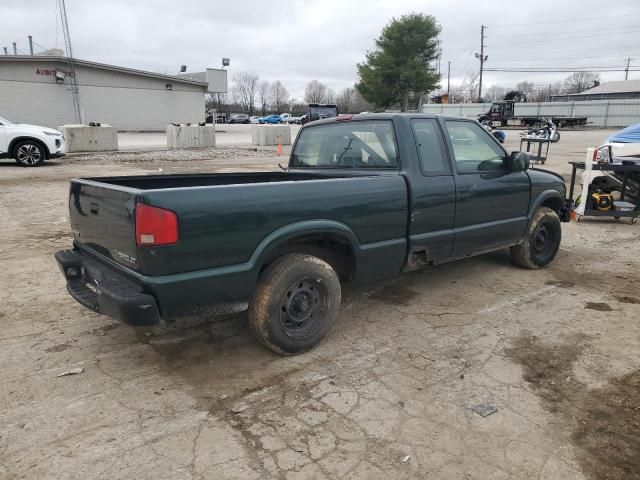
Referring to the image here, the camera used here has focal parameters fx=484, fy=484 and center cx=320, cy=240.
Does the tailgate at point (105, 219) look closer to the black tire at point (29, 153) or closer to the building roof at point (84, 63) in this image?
the black tire at point (29, 153)

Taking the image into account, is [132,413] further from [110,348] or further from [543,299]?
[543,299]

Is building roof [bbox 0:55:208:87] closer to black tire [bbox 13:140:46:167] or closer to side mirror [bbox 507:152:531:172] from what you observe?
black tire [bbox 13:140:46:167]

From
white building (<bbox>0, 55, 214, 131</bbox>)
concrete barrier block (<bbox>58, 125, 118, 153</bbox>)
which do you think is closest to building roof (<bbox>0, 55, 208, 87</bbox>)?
white building (<bbox>0, 55, 214, 131</bbox>)

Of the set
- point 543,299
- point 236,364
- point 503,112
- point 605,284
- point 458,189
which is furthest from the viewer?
point 503,112

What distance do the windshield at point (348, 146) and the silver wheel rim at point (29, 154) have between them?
40.9ft

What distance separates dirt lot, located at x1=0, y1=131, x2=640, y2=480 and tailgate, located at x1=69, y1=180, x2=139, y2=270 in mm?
809

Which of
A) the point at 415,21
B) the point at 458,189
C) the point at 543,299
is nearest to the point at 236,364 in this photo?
the point at 458,189

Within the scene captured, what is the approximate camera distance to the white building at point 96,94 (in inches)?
1157

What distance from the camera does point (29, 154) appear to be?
14.5 m

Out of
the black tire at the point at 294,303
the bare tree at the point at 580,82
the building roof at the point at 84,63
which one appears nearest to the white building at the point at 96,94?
the building roof at the point at 84,63

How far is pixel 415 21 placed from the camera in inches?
1930

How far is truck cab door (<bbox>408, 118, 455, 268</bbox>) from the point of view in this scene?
4.10m

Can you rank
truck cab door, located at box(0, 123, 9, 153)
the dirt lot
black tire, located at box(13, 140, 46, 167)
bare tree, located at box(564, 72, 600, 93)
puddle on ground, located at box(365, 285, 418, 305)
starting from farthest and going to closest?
bare tree, located at box(564, 72, 600, 93) → black tire, located at box(13, 140, 46, 167) → truck cab door, located at box(0, 123, 9, 153) → puddle on ground, located at box(365, 285, 418, 305) → the dirt lot

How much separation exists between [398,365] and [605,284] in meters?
3.11
